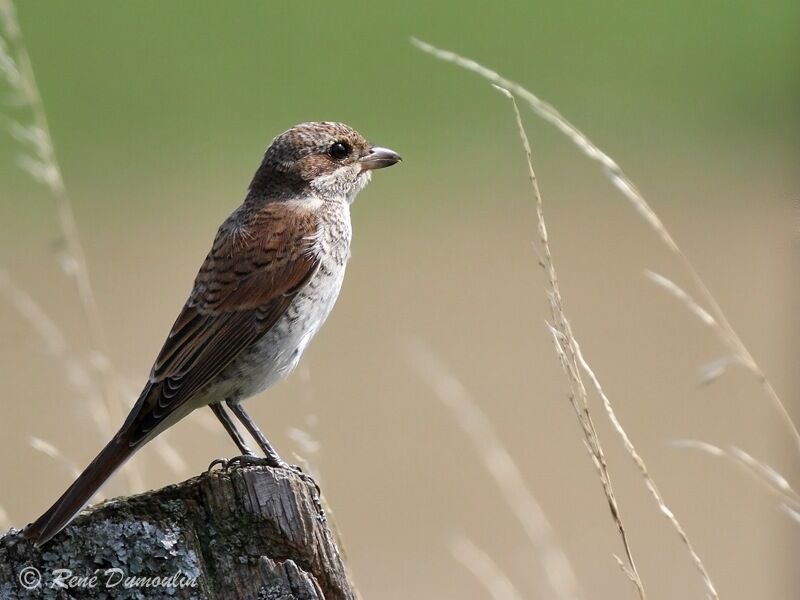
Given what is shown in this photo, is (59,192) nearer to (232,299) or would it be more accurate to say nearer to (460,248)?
(232,299)

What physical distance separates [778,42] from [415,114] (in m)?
3.98

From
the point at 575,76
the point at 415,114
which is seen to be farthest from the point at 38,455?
the point at 575,76

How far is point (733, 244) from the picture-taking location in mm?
10742

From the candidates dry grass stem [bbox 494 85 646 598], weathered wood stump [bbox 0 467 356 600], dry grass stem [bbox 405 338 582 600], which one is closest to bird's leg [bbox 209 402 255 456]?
dry grass stem [bbox 405 338 582 600]

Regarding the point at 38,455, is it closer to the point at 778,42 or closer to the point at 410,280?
the point at 410,280

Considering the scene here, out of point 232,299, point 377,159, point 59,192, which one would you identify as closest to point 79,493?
point 232,299

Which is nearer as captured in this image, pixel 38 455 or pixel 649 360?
pixel 38 455

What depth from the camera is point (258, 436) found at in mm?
3992

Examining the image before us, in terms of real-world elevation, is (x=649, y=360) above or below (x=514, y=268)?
below

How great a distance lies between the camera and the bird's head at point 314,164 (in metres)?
4.59

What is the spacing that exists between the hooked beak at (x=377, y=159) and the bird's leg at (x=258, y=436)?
1.08 m

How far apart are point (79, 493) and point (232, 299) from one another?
1292 mm

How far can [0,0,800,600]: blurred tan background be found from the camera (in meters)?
7.44

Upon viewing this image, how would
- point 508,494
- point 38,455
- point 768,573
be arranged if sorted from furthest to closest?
point 38,455, point 768,573, point 508,494
